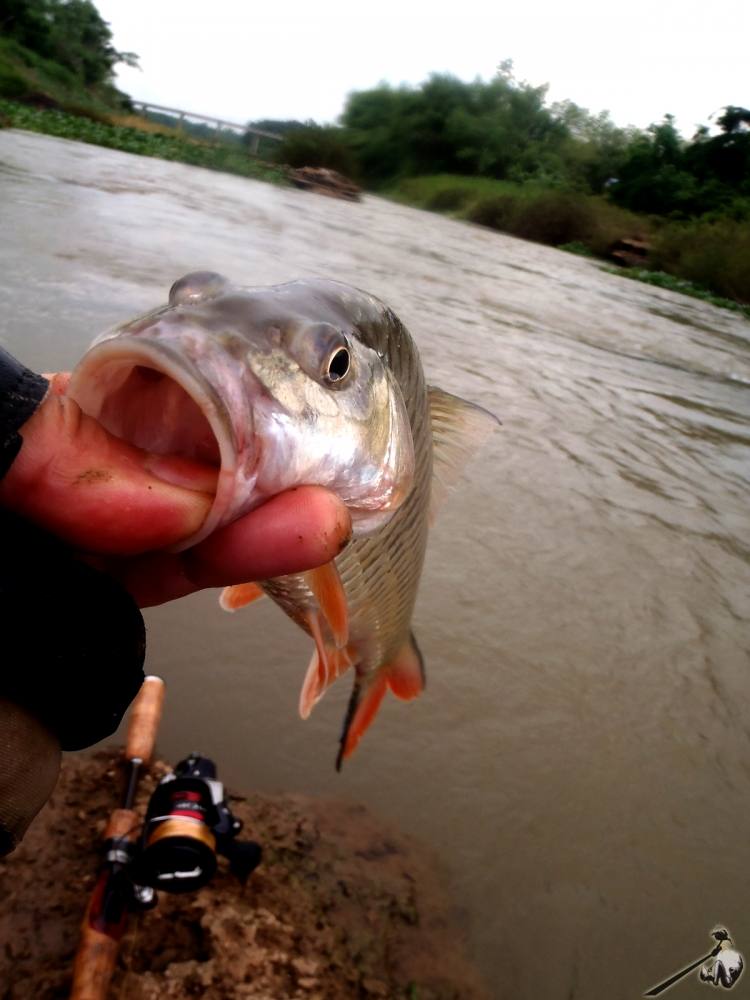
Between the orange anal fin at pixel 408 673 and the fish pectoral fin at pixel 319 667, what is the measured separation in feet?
0.67

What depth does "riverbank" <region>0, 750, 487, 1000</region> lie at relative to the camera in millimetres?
1525

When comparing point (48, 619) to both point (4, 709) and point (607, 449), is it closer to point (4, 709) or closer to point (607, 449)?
point (4, 709)

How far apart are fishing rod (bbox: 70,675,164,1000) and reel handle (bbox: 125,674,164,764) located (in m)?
0.01

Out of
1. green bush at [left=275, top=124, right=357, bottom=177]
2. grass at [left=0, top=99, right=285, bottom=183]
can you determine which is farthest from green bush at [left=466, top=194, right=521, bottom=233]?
grass at [left=0, top=99, right=285, bottom=183]

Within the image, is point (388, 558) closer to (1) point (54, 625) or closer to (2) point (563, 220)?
(1) point (54, 625)

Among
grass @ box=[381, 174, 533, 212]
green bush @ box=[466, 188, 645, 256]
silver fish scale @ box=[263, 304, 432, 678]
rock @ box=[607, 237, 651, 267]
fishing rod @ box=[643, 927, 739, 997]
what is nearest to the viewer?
silver fish scale @ box=[263, 304, 432, 678]

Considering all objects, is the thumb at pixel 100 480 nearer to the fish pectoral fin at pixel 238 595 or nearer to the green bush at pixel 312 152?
the fish pectoral fin at pixel 238 595

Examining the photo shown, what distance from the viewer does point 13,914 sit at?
1.59 meters

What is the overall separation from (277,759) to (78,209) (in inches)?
337

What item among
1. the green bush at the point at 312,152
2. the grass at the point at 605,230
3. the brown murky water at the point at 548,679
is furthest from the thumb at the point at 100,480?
the green bush at the point at 312,152

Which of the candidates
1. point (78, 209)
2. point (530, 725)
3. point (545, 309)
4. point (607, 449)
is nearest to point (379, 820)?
point (530, 725)

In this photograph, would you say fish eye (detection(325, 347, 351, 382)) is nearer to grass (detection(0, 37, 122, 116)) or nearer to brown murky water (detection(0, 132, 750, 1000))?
brown murky water (detection(0, 132, 750, 1000))

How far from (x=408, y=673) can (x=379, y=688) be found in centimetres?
10

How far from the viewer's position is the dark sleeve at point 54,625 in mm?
887
